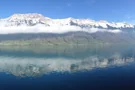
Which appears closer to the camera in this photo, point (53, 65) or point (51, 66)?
point (51, 66)

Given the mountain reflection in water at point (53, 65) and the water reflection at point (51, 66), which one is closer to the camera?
the water reflection at point (51, 66)

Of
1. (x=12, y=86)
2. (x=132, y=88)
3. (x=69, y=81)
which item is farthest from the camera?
(x=69, y=81)

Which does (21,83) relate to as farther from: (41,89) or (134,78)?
(134,78)

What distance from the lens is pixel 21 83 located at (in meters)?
75.6

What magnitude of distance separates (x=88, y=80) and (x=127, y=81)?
1229cm

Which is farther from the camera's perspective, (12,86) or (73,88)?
(12,86)

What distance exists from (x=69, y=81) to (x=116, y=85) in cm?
1567

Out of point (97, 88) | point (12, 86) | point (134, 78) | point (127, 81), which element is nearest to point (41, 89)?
point (12, 86)

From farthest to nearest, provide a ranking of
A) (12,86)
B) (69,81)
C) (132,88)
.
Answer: (69,81) → (12,86) → (132,88)

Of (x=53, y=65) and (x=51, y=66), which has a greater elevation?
(x=53, y=65)

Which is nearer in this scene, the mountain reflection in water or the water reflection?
the water reflection

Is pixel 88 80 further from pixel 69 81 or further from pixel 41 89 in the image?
pixel 41 89

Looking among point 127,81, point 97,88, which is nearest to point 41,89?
point 97,88

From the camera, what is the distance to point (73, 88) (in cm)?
6612
